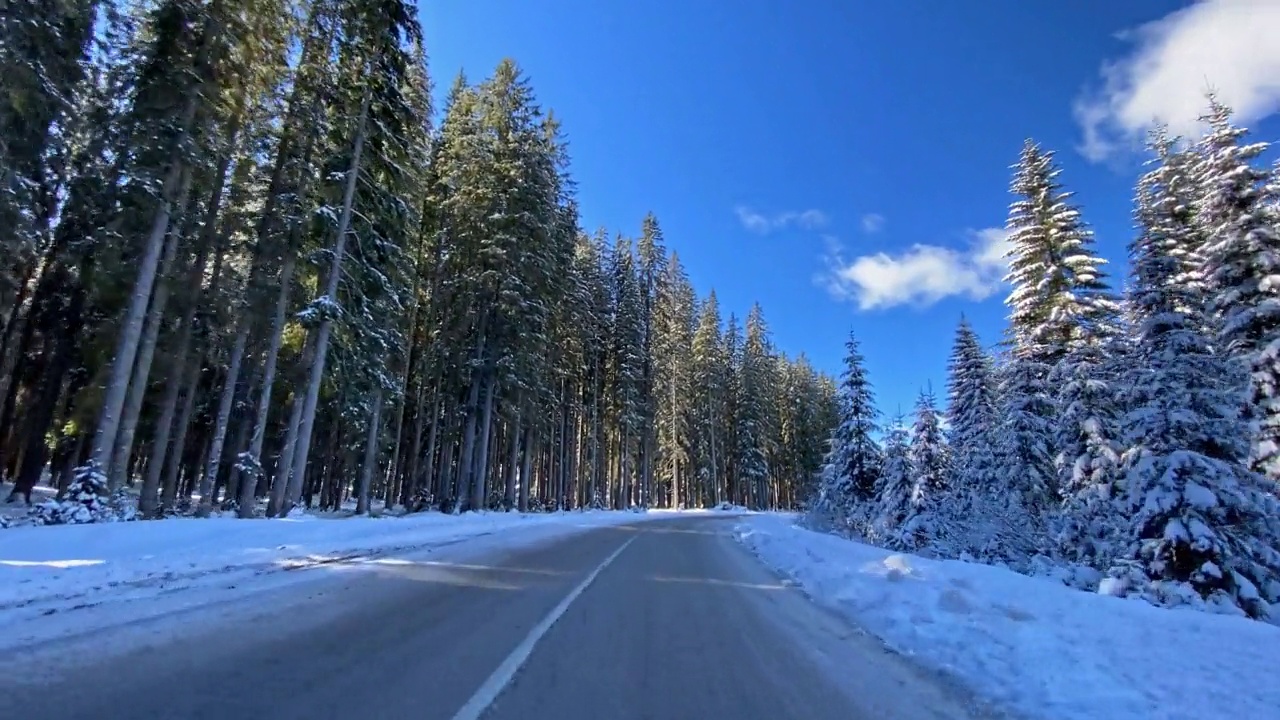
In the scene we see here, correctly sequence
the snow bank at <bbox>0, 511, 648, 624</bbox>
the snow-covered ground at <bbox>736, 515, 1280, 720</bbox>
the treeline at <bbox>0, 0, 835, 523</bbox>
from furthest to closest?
the treeline at <bbox>0, 0, 835, 523</bbox>, the snow bank at <bbox>0, 511, 648, 624</bbox>, the snow-covered ground at <bbox>736, 515, 1280, 720</bbox>

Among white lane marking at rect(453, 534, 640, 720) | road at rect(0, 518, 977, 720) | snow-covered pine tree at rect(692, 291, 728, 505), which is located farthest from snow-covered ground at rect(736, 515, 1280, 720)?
snow-covered pine tree at rect(692, 291, 728, 505)

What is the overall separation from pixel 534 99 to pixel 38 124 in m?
20.2

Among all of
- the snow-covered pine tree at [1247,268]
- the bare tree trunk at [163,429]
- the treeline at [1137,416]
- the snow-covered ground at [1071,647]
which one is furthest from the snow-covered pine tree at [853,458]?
the bare tree trunk at [163,429]

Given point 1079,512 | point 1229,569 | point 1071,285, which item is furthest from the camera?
point 1071,285

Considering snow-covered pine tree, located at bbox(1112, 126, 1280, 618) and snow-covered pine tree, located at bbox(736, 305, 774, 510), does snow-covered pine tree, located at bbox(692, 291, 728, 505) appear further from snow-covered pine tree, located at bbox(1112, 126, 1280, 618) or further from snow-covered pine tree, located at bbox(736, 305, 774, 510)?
snow-covered pine tree, located at bbox(1112, 126, 1280, 618)

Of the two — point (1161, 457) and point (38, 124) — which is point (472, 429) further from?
point (1161, 457)

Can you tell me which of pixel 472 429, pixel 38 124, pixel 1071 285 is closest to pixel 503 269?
pixel 472 429

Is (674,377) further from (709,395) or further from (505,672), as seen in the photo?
(505,672)

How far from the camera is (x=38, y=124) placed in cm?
1305

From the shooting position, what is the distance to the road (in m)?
3.63

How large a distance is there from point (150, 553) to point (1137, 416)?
18.7 meters

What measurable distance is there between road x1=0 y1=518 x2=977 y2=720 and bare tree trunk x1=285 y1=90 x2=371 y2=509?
34.8ft

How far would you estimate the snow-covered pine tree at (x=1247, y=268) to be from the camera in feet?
52.1

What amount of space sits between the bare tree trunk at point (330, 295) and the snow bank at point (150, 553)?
3.97 m
